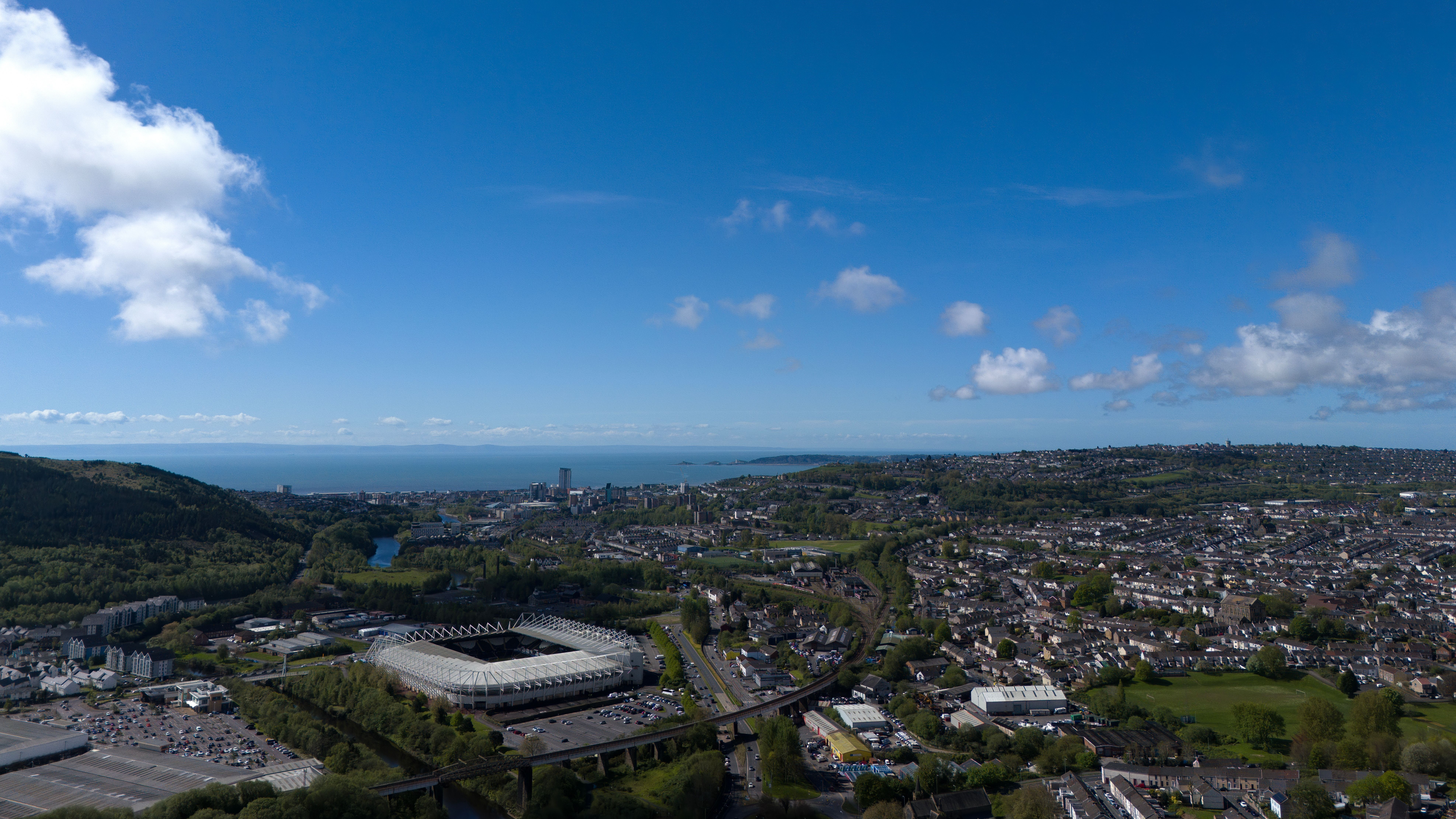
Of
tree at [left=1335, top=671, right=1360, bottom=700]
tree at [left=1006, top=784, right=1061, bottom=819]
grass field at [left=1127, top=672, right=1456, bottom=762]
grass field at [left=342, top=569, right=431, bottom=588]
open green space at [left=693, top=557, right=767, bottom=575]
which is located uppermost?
tree at [left=1006, top=784, right=1061, bottom=819]

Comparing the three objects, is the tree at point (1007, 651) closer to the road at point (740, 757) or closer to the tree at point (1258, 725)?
the tree at point (1258, 725)

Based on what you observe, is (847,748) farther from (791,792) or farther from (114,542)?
(114,542)

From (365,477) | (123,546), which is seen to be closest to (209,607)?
(123,546)

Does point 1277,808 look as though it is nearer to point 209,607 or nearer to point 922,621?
point 922,621

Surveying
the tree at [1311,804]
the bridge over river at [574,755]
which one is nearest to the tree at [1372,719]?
the tree at [1311,804]

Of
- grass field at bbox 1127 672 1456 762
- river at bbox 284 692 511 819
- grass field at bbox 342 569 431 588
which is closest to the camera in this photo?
river at bbox 284 692 511 819

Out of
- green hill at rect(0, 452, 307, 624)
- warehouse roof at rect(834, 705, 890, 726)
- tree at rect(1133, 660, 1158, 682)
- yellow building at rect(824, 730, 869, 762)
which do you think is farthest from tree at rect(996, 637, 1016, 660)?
green hill at rect(0, 452, 307, 624)

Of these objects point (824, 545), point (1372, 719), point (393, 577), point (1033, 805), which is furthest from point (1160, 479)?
point (1033, 805)

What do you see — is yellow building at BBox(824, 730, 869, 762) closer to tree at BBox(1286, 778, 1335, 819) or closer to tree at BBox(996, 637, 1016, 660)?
tree at BBox(1286, 778, 1335, 819)
